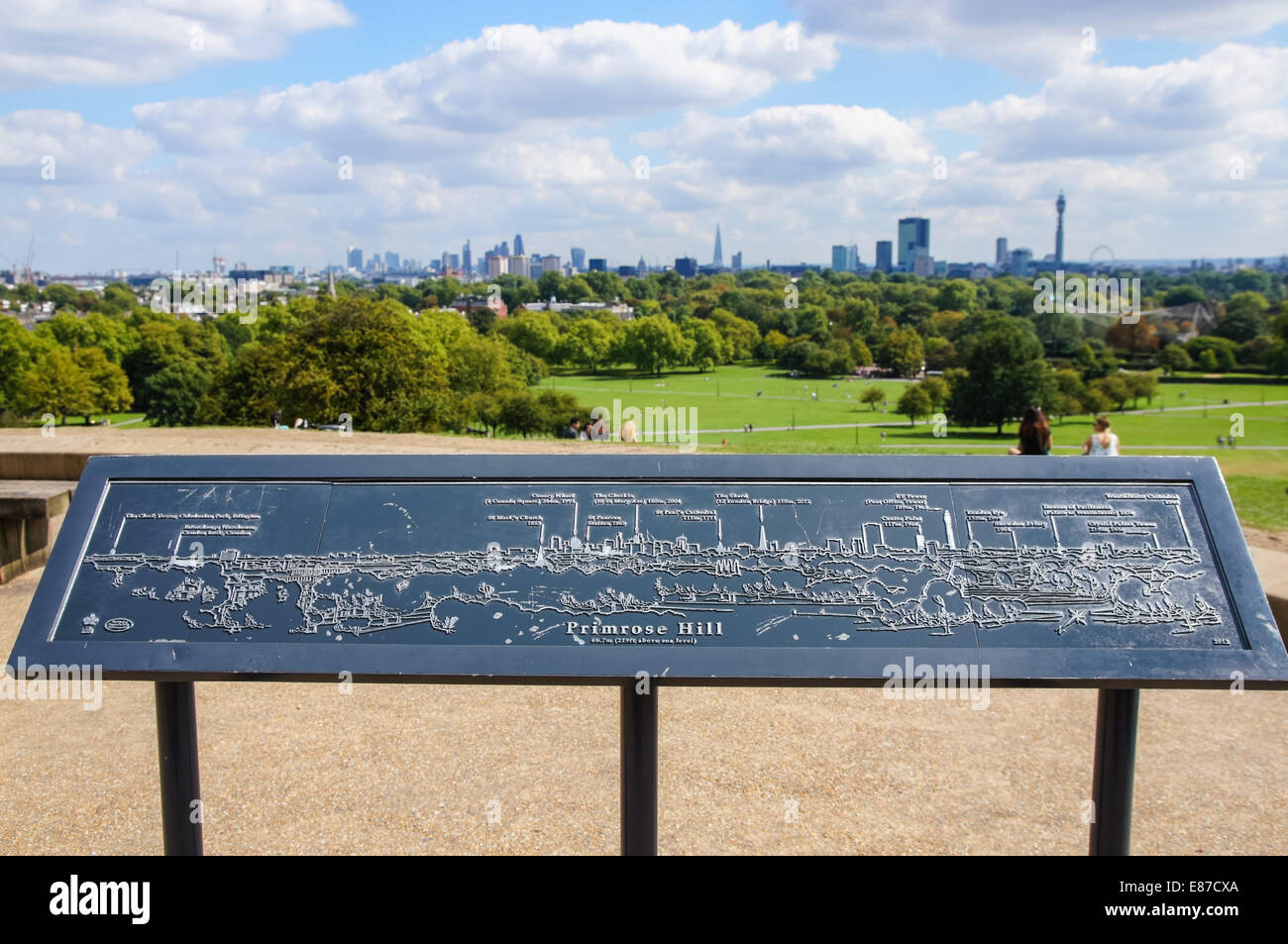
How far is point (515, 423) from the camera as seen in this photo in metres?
45.2

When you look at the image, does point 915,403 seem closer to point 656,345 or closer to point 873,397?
point 873,397

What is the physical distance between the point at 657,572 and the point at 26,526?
927 cm

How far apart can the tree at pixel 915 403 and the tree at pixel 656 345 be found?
3121 centimetres

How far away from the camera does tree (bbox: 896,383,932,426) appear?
208 ft

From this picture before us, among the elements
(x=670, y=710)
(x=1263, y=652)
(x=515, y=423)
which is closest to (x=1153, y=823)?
(x=1263, y=652)

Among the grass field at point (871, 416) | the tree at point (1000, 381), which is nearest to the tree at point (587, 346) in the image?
the grass field at point (871, 416)

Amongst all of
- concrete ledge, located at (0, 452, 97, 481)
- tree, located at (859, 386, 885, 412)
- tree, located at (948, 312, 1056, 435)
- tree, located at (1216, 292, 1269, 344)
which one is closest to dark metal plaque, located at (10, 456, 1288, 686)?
concrete ledge, located at (0, 452, 97, 481)

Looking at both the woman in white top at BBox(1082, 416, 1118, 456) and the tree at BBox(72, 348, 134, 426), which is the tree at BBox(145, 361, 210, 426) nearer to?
the tree at BBox(72, 348, 134, 426)

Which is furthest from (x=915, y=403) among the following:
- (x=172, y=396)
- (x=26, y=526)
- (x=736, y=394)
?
(x=26, y=526)

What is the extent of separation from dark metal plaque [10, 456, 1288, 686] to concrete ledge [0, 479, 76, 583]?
7038 millimetres

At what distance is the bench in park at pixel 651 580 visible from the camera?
3826mm

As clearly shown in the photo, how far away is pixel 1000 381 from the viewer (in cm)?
6238

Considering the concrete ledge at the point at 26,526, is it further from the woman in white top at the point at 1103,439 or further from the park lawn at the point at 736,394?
the park lawn at the point at 736,394
